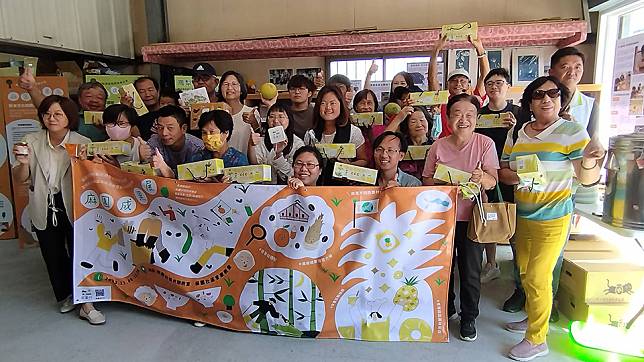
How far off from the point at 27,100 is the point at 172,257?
314 cm

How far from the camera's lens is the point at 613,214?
210 centimetres

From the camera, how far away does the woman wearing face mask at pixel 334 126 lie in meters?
2.72

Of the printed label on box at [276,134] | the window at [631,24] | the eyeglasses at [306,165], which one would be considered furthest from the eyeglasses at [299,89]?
the window at [631,24]

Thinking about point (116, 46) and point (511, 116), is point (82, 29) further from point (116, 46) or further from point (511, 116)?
point (511, 116)

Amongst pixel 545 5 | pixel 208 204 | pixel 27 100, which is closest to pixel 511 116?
pixel 208 204

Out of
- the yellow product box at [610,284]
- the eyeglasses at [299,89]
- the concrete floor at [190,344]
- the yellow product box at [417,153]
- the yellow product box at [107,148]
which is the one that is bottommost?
the concrete floor at [190,344]

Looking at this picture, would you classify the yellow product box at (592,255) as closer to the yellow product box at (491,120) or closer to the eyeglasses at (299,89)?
the yellow product box at (491,120)

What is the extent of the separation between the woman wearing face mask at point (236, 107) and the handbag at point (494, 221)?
149 centimetres

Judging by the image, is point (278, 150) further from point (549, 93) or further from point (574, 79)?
point (574, 79)

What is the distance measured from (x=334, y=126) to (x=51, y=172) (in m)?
1.68

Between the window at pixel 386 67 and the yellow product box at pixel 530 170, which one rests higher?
the window at pixel 386 67

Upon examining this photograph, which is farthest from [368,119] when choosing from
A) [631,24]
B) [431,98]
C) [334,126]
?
[631,24]

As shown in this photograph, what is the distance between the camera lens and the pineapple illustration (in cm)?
230

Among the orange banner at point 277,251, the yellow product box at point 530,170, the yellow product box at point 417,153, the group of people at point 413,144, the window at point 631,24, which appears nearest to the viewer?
the yellow product box at point 530,170
